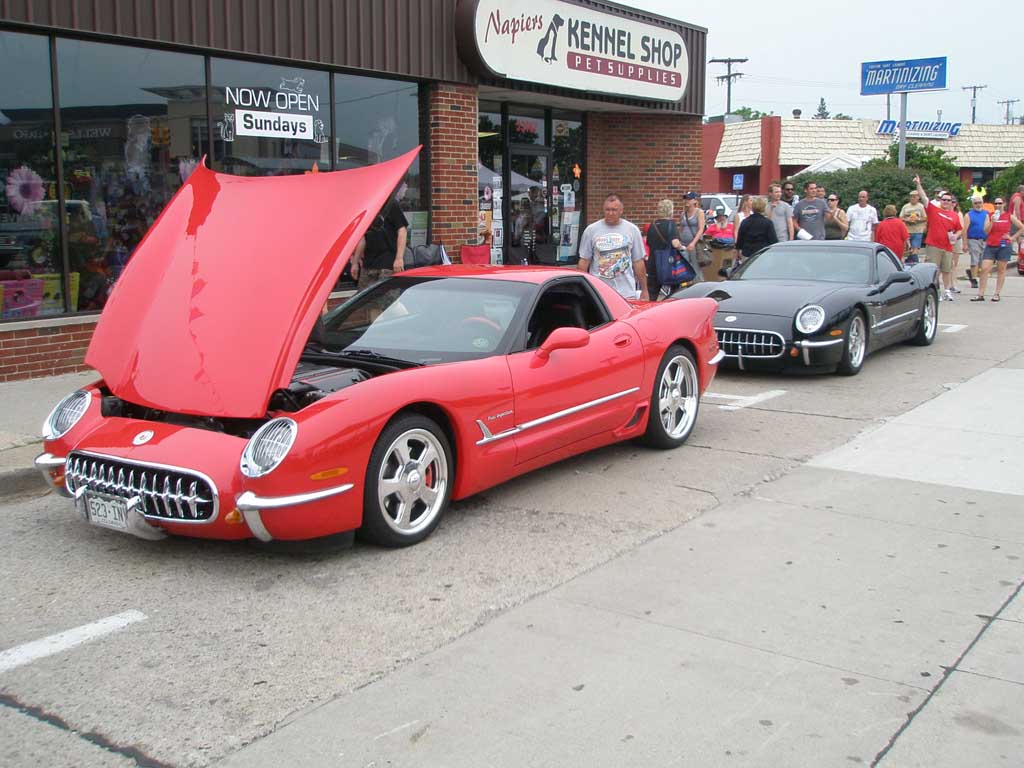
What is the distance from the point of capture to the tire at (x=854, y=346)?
9.80m

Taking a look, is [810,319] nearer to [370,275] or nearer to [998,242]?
[370,275]

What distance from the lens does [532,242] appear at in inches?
664

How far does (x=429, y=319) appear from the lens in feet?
19.3

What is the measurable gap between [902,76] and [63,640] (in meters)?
27.2

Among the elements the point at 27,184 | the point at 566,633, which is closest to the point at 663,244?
the point at 27,184

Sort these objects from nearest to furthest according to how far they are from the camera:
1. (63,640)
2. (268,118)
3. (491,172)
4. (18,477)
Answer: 1. (63,640)
2. (18,477)
3. (268,118)
4. (491,172)

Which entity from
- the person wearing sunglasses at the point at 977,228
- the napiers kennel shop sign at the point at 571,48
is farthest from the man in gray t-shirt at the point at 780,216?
the person wearing sunglasses at the point at 977,228

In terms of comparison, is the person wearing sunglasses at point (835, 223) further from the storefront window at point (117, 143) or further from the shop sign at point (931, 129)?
the shop sign at point (931, 129)

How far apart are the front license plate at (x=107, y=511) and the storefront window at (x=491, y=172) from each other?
11.2 metres

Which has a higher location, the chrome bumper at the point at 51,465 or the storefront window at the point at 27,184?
the storefront window at the point at 27,184

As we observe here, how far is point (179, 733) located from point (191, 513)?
1422 mm

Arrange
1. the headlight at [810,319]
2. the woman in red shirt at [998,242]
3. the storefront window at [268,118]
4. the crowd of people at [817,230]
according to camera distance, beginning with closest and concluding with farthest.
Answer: the headlight at [810,319] → the storefront window at [268,118] → the crowd of people at [817,230] → the woman in red shirt at [998,242]

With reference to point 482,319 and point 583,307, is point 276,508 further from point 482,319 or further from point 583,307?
point 583,307

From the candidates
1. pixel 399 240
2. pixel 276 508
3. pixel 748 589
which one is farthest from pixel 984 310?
pixel 276 508
